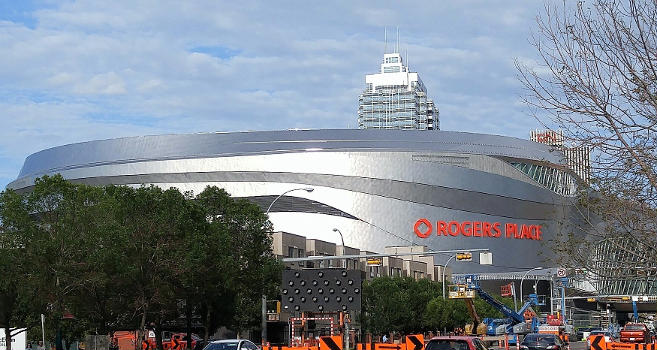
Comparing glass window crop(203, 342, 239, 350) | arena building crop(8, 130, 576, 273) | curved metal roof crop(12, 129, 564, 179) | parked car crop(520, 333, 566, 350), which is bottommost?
parked car crop(520, 333, 566, 350)

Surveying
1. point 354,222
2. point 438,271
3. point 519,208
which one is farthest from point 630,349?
point 519,208

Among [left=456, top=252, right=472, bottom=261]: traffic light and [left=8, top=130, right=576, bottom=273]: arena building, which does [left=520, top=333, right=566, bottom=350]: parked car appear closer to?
[left=456, top=252, right=472, bottom=261]: traffic light

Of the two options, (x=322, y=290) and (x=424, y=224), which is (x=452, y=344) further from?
(x=424, y=224)

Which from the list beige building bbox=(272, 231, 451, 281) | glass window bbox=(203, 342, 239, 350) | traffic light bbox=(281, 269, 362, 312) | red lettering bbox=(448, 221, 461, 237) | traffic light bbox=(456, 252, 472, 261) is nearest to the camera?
traffic light bbox=(281, 269, 362, 312)

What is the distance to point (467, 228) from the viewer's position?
6403 inches

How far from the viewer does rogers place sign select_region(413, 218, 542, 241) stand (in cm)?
16012

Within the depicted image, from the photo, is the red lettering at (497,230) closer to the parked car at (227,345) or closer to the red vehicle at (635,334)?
the red vehicle at (635,334)

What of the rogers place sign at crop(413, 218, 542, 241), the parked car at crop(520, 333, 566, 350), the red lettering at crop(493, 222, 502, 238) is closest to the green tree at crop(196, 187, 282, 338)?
the parked car at crop(520, 333, 566, 350)

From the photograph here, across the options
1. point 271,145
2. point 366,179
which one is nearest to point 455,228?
point 366,179

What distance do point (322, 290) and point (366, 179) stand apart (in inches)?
4584

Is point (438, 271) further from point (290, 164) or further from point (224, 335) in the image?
point (224, 335)

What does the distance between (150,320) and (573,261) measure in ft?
146

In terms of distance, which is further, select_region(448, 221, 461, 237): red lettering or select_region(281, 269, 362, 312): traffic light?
select_region(448, 221, 461, 237): red lettering

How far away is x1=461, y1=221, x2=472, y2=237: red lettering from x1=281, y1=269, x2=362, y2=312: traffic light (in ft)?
400
